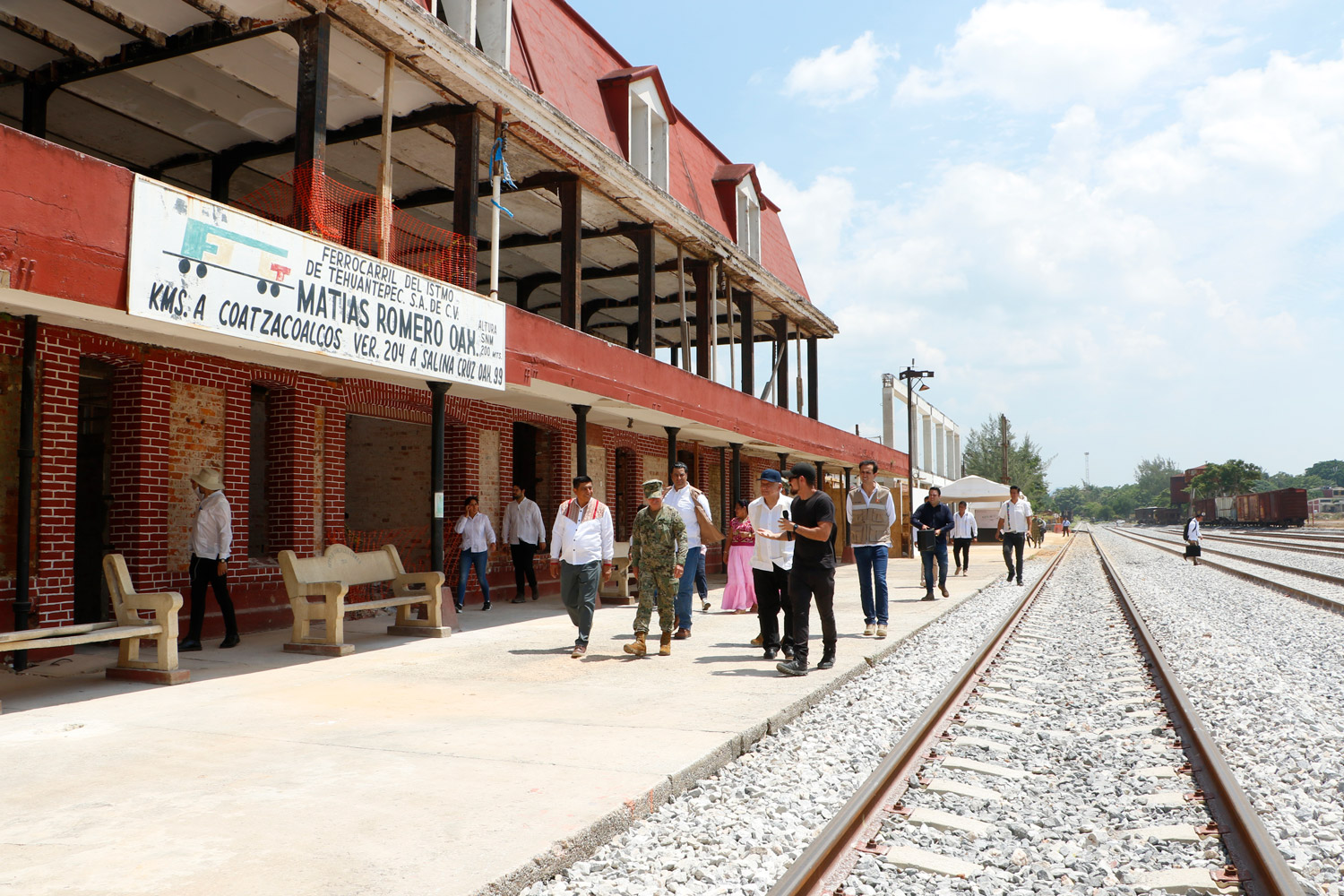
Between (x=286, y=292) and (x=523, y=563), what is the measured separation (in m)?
7.44

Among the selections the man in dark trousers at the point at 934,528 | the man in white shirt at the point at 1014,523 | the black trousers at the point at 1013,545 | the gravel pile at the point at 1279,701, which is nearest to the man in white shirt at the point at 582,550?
the gravel pile at the point at 1279,701

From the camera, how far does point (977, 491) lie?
36281mm

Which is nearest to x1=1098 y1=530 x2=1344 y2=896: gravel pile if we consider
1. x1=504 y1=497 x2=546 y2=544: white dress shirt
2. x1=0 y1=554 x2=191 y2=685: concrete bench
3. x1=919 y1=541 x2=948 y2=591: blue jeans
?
x1=919 y1=541 x2=948 y2=591: blue jeans

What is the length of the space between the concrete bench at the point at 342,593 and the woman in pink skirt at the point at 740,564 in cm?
389

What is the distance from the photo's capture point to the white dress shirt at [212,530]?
8.47 m

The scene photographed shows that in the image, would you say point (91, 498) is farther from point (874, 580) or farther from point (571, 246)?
point (874, 580)

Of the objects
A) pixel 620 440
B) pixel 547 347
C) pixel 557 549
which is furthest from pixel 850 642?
pixel 620 440

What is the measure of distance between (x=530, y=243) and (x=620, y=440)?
411cm

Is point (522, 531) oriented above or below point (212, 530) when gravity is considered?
below

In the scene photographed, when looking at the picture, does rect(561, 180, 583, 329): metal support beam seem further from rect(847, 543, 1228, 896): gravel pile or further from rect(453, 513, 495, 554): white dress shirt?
rect(847, 543, 1228, 896): gravel pile

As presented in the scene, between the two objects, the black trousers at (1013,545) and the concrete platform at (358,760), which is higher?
the black trousers at (1013,545)

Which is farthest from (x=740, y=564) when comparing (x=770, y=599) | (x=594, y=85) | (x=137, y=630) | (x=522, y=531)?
(x=594, y=85)

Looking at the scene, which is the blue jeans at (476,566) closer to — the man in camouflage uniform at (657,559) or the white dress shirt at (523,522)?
the white dress shirt at (523,522)

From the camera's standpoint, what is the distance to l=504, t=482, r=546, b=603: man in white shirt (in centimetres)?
1380
